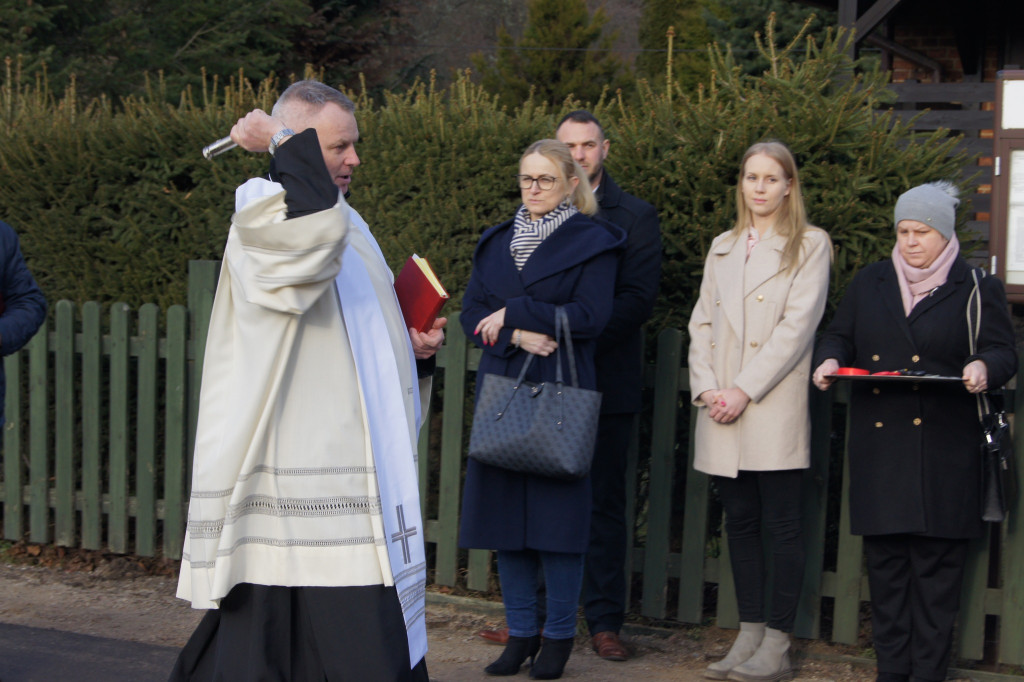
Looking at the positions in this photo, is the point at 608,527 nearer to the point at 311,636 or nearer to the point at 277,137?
the point at 311,636

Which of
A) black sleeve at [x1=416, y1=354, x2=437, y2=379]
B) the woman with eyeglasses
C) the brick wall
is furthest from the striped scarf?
the brick wall

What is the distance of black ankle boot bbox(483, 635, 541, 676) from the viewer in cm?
440

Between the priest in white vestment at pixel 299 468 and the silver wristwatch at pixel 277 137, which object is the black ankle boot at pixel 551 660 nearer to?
the priest in white vestment at pixel 299 468

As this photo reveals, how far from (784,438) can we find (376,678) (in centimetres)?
204

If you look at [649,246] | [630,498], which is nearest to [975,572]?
[630,498]

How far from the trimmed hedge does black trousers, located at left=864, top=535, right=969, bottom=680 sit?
1.11m

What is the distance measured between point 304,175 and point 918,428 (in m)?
2.50

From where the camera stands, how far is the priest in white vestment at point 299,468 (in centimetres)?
280

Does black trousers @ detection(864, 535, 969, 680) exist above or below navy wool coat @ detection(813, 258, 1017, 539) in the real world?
below

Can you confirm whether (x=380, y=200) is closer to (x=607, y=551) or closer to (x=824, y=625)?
(x=607, y=551)

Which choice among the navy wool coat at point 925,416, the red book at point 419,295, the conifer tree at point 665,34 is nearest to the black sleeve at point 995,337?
the navy wool coat at point 925,416

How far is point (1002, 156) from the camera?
4535 millimetres

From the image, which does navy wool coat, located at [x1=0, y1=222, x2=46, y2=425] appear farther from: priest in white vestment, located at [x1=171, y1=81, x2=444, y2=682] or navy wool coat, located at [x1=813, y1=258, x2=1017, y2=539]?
navy wool coat, located at [x1=813, y1=258, x2=1017, y2=539]

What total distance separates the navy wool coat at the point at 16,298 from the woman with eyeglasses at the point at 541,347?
171 cm
